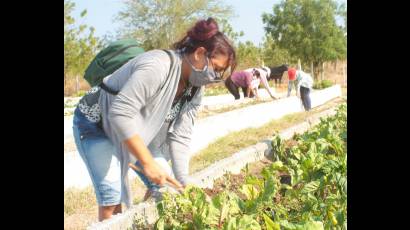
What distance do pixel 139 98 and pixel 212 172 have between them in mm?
1546

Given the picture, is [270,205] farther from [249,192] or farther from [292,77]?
[292,77]

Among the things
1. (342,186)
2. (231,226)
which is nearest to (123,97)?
(231,226)

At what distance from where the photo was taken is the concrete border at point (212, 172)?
6.53 ft

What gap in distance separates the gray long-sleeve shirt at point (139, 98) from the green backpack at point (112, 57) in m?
0.07

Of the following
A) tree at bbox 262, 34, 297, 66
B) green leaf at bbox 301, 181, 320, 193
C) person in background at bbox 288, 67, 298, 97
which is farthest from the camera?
person in background at bbox 288, 67, 298, 97

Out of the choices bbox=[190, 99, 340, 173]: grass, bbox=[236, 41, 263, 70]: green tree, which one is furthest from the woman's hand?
bbox=[190, 99, 340, 173]: grass

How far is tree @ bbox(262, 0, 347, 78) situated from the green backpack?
870 mm

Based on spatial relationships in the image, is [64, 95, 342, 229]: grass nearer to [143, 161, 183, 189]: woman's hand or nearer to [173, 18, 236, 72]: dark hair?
[143, 161, 183, 189]: woman's hand

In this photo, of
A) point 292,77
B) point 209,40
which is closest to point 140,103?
point 209,40

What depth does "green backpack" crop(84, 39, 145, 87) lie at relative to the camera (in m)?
1.90

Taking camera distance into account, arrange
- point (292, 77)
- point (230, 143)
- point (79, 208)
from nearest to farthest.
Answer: point (79, 208) → point (292, 77) → point (230, 143)

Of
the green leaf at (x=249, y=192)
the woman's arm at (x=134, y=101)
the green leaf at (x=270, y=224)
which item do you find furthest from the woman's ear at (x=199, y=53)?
the green leaf at (x=249, y=192)

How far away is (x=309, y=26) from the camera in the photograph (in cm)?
265
